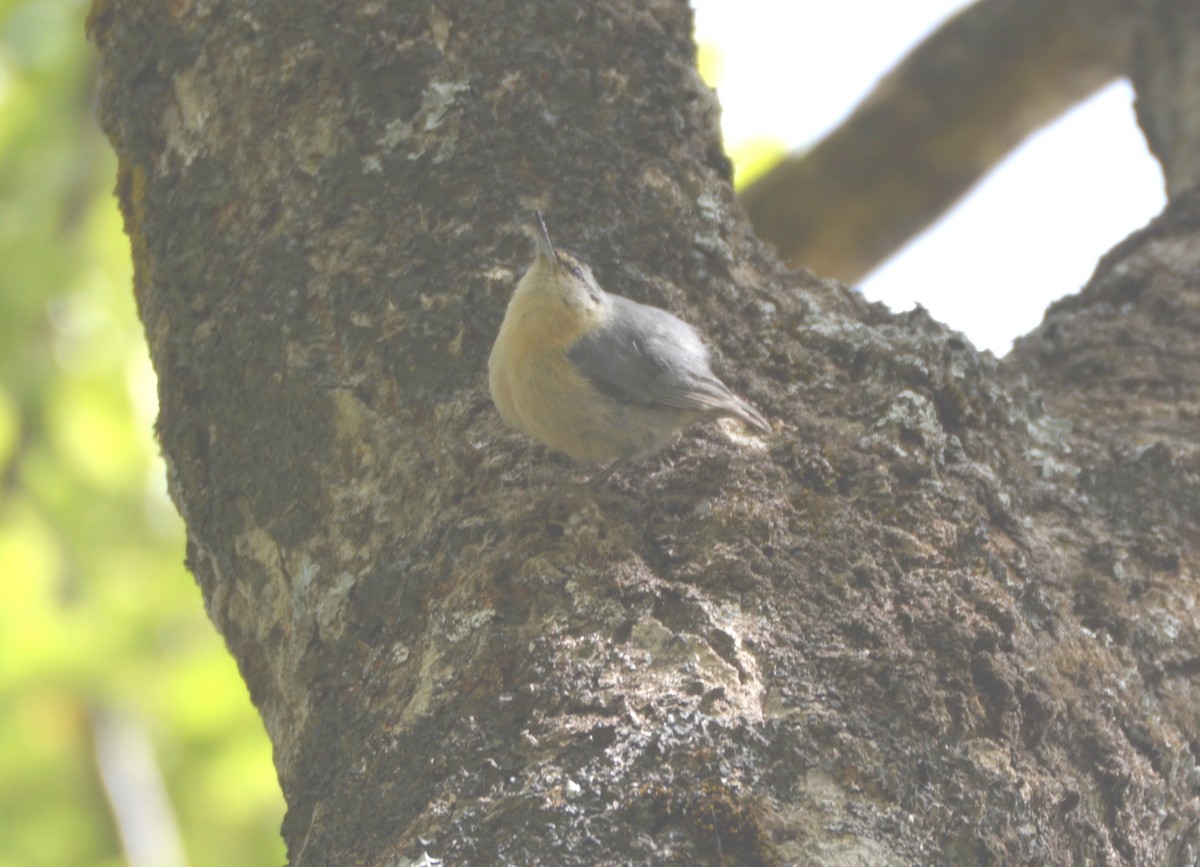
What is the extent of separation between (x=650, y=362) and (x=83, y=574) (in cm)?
225

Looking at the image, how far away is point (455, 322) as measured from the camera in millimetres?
2934

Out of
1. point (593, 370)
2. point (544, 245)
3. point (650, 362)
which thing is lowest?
point (650, 362)

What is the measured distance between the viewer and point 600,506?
258 centimetres

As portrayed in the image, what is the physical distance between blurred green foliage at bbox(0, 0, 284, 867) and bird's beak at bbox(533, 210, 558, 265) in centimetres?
194

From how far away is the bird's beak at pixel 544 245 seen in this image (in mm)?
2953

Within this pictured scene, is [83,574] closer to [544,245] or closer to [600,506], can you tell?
[544,245]

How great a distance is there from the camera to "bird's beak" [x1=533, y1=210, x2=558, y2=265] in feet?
9.69

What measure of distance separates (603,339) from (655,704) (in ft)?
4.26

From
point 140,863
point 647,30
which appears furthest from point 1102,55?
point 140,863

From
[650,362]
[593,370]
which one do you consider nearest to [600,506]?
[650,362]

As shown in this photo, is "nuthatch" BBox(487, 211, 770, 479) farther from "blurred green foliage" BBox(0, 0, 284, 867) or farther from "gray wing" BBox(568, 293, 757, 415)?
"blurred green foliage" BBox(0, 0, 284, 867)

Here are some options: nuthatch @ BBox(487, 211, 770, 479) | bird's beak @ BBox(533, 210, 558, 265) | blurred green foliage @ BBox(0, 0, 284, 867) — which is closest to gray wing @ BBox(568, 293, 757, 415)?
nuthatch @ BBox(487, 211, 770, 479)

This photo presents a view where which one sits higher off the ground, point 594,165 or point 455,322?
point 594,165

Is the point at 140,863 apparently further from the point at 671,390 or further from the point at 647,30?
the point at 647,30
